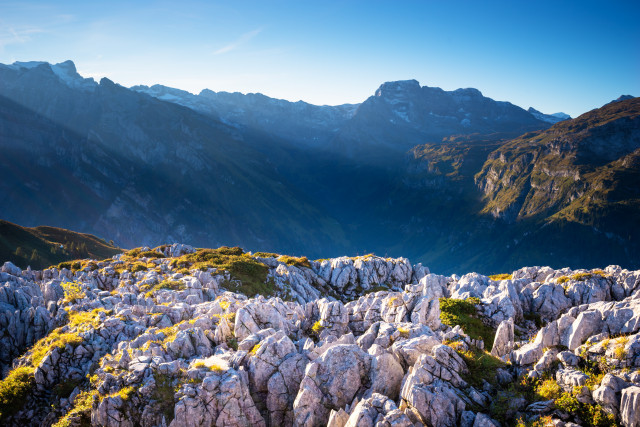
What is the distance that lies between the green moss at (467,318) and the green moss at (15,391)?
35024 mm

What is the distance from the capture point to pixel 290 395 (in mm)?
23094

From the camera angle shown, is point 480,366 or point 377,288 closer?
point 480,366

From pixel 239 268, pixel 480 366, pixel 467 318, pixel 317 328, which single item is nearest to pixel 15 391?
pixel 317 328

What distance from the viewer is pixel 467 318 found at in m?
35.2

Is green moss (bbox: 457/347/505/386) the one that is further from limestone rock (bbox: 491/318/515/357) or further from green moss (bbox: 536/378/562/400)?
limestone rock (bbox: 491/318/515/357)

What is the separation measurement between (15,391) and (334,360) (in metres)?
25.5

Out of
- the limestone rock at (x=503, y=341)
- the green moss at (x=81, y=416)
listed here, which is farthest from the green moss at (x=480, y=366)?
the green moss at (x=81, y=416)

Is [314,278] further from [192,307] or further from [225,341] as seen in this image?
[225,341]

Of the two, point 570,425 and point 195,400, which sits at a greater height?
point 570,425

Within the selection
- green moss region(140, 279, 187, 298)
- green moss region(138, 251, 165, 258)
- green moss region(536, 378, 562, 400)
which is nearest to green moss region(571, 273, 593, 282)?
green moss region(536, 378, 562, 400)

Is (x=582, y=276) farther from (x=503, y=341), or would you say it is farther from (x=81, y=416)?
(x=81, y=416)

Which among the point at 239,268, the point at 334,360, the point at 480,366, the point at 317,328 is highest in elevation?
the point at 480,366

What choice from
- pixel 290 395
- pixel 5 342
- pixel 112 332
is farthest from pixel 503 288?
pixel 5 342

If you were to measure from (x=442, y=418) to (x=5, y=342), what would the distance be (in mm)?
44865
